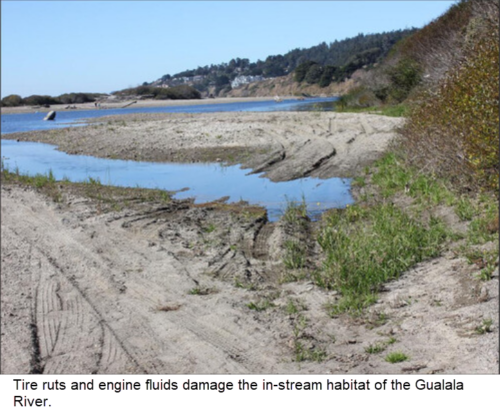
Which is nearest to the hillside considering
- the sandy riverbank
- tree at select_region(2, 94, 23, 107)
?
the sandy riverbank

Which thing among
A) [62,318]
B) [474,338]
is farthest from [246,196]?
[474,338]

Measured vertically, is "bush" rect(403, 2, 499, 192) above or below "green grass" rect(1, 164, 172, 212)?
above

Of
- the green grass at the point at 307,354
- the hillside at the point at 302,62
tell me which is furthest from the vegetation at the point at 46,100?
the green grass at the point at 307,354

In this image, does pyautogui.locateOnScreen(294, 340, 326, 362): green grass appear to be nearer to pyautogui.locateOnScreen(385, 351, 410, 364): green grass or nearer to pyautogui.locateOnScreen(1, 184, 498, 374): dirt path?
pyautogui.locateOnScreen(1, 184, 498, 374): dirt path

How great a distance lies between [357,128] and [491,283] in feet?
53.9

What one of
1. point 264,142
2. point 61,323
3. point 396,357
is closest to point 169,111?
point 264,142

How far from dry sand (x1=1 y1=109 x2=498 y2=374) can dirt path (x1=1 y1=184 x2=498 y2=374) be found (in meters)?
0.02

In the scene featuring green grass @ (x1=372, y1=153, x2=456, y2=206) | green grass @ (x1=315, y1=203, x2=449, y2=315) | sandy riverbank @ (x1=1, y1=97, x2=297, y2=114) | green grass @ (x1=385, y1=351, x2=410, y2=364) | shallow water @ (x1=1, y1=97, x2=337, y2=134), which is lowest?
green grass @ (x1=385, y1=351, x2=410, y2=364)

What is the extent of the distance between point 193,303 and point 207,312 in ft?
1.19

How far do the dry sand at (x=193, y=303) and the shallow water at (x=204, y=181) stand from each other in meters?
1.35

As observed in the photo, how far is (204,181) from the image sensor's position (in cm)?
1664

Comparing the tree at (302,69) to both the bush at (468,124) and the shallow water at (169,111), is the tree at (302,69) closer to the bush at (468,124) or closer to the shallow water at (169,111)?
the shallow water at (169,111)

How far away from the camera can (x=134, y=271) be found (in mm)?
8883

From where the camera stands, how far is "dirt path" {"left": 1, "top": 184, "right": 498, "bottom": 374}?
5.81m
